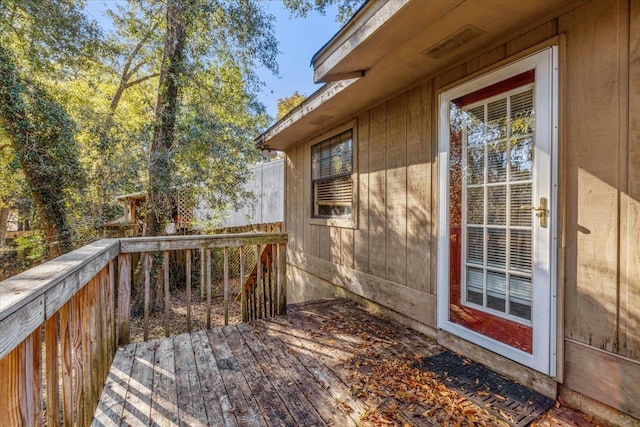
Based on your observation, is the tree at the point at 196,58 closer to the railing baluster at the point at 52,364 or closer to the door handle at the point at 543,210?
the railing baluster at the point at 52,364

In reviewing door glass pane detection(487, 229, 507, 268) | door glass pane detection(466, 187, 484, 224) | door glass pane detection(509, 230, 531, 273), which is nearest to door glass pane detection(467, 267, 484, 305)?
door glass pane detection(487, 229, 507, 268)

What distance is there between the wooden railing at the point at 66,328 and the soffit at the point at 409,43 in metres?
1.84

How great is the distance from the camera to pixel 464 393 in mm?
1867

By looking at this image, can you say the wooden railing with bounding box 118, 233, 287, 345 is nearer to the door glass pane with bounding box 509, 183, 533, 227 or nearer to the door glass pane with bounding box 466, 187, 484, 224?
the door glass pane with bounding box 466, 187, 484, 224

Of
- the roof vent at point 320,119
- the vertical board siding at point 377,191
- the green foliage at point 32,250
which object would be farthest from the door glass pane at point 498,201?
the green foliage at point 32,250

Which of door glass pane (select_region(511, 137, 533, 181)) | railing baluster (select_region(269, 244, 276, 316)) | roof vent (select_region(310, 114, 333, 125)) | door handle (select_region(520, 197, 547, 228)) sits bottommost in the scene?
railing baluster (select_region(269, 244, 276, 316))

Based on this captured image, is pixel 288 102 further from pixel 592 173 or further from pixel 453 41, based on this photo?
pixel 592 173

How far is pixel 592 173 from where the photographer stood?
168 cm

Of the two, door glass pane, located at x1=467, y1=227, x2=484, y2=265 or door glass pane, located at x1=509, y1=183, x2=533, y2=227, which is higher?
door glass pane, located at x1=509, y1=183, x2=533, y2=227

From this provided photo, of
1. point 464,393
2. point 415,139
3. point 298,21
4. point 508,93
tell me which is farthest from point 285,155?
point 464,393

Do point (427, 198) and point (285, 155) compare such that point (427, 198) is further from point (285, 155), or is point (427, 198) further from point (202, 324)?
point (202, 324)

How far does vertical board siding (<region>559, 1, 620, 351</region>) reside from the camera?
1.61 metres

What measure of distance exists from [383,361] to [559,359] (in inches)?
43.2

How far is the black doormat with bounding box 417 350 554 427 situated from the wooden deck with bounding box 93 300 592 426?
9cm
